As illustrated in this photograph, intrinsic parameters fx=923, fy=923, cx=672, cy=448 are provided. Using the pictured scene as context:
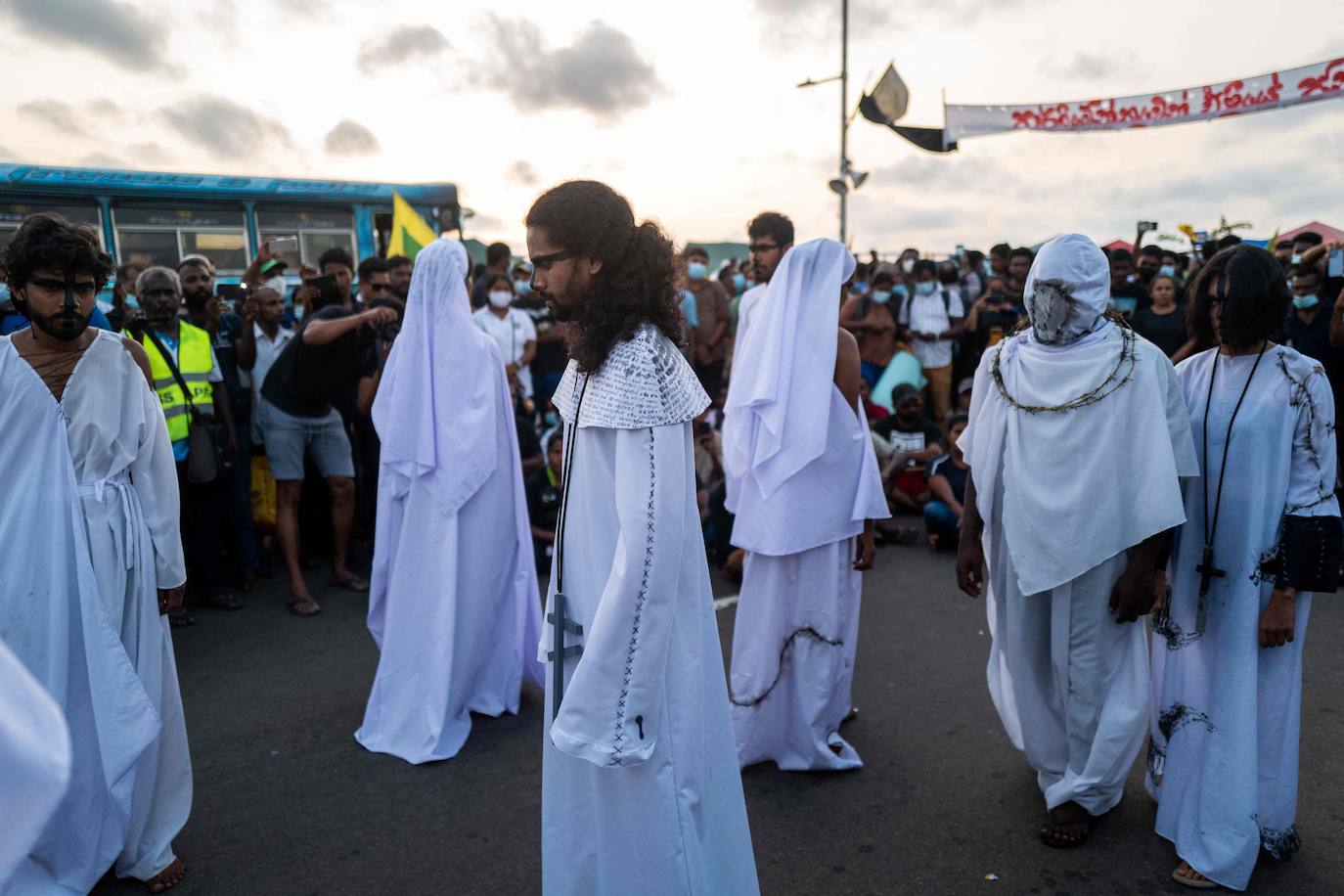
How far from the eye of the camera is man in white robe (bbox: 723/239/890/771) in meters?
3.65

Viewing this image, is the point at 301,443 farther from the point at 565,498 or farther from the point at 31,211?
the point at 31,211

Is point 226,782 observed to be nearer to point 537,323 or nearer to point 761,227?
point 761,227

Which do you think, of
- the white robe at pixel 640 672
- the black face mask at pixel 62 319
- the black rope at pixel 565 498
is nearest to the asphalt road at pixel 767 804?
the white robe at pixel 640 672

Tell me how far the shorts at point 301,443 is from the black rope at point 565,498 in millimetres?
4288

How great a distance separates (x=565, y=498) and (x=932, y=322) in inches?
356

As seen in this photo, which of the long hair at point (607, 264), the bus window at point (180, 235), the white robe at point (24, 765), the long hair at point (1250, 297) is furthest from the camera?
the bus window at point (180, 235)

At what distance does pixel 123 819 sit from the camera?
2955 millimetres

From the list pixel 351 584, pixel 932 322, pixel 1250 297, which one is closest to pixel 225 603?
pixel 351 584

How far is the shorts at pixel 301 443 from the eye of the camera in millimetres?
5902

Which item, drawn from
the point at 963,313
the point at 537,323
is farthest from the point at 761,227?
the point at 963,313

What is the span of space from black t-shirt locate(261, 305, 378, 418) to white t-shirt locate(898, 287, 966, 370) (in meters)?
6.63

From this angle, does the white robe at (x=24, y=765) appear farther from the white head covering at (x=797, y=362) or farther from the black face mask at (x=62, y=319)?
the white head covering at (x=797, y=362)

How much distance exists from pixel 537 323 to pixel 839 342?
675 cm

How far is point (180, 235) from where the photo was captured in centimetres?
1104
